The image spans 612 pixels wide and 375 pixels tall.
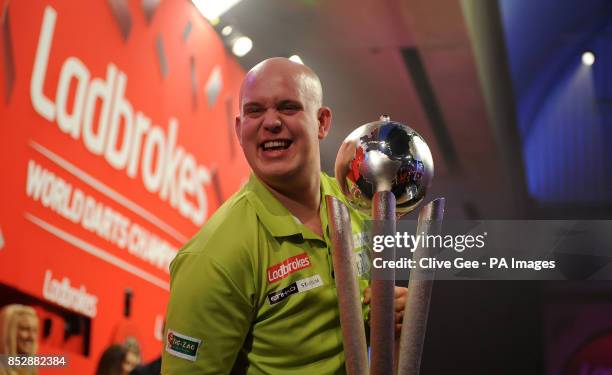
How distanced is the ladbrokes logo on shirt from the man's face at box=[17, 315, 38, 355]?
6.27 ft

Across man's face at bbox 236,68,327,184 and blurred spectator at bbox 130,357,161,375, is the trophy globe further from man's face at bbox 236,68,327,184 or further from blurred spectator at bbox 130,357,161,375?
blurred spectator at bbox 130,357,161,375

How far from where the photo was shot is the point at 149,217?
4.21 meters

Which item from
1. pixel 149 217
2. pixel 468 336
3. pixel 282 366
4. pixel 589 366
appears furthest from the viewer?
pixel 468 336

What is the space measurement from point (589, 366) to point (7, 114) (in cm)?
481

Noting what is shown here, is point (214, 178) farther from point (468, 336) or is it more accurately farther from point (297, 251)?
point (297, 251)

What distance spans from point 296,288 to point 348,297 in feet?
0.88

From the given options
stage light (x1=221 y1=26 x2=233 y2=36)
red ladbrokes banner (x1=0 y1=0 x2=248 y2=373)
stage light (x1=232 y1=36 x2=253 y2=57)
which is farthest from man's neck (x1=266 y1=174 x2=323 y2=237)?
stage light (x1=232 y1=36 x2=253 y2=57)

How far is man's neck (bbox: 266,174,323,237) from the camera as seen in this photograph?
1.60m

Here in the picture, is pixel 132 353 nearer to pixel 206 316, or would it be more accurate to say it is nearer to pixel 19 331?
pixel 19 331

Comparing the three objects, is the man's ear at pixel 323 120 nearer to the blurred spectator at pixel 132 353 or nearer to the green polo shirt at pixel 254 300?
the green polo shirt at pixel 254 300

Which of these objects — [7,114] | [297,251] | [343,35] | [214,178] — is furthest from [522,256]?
[343,35]

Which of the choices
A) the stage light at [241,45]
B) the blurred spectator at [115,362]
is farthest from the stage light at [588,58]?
the blurred spectator at [115,362]

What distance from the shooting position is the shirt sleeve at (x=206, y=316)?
4.63ft

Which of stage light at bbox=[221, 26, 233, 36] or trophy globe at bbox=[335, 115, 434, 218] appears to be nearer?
trophy globe at bbox=[335, 115, 434, 218]
